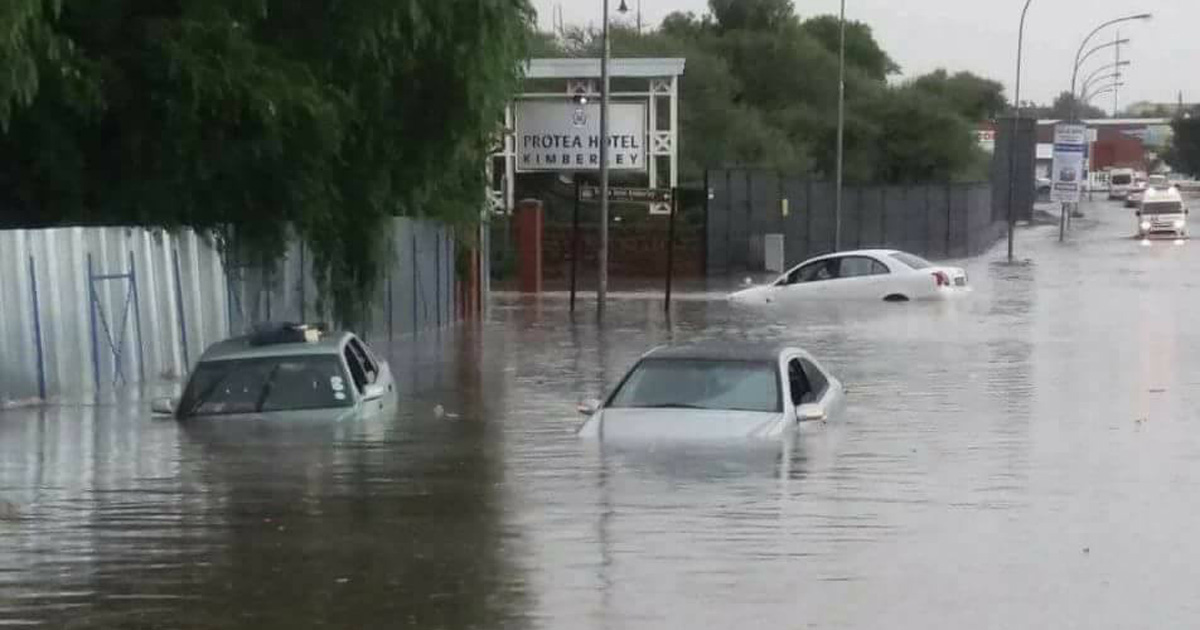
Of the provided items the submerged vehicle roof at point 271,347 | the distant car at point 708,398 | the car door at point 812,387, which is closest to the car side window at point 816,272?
the car door at point 812,387

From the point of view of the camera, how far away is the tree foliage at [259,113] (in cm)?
2120

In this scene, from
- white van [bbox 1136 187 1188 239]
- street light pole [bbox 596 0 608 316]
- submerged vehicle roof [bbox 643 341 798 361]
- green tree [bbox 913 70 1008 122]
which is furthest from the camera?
green tree [bbox 913 70 1008 122]

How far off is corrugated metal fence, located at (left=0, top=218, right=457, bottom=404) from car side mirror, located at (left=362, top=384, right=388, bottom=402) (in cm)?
459

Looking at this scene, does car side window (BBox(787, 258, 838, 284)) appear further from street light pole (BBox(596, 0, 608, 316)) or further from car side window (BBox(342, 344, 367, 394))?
car side window (BBox(342, 344, 367, 394))

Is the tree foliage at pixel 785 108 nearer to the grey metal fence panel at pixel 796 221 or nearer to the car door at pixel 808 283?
the grey metal fence panel at pixel 796 221

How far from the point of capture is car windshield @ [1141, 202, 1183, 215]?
74.3m

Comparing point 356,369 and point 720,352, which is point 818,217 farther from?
point 720,352

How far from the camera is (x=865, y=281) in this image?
1555 inches

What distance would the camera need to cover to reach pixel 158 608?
923cm

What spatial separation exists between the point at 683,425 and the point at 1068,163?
61.4 meters

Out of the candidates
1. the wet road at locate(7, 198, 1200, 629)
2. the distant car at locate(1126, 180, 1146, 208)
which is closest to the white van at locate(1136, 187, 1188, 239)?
the distant car at locate(1126, 180, 1146, 208)

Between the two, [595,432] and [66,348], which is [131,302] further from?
[595,432]

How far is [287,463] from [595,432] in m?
2.40

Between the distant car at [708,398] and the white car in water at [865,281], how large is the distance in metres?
22.6
